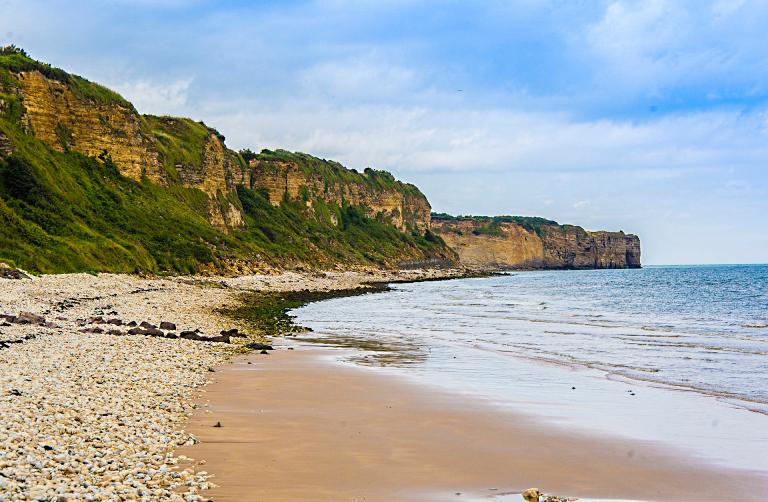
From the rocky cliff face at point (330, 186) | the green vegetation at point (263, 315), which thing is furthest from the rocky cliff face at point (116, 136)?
the green vegetation at point (263, 315)

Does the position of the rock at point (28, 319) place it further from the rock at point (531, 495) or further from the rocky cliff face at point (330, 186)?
the rocky cliff face at point (330, 186)

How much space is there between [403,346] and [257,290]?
3727cm

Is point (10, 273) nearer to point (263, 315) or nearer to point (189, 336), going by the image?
point (263, 315)

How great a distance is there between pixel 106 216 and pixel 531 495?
65264 millimetres

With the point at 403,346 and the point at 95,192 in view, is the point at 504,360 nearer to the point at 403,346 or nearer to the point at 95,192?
the point at 403,346

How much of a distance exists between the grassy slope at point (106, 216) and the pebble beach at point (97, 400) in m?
18.7

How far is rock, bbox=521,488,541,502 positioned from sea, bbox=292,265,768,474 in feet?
11.6

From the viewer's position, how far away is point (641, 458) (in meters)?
9.45

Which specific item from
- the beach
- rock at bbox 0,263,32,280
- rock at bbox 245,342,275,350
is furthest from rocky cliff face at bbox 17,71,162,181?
the beach

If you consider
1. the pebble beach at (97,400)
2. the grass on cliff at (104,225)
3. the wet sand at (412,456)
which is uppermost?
the grass on cliff at (104,225)

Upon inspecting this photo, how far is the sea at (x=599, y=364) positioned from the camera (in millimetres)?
11656

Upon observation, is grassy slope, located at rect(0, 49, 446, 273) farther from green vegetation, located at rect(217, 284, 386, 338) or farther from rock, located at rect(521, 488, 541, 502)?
rock, located at rect(521, 488, 541, 502)

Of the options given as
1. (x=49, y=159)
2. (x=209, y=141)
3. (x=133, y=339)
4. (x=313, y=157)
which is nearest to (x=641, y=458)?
(x=133, y=339)

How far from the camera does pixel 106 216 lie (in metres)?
65.2
